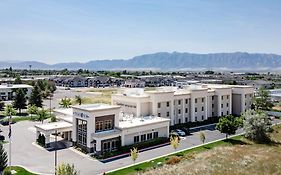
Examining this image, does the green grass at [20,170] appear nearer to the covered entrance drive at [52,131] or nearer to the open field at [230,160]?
the covered entrance drive at [52,131]

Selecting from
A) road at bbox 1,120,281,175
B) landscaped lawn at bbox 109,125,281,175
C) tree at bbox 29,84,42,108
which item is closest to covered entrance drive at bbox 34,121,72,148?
road at bbox 1,120,281,175

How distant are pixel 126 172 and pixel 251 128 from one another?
26.8 meters

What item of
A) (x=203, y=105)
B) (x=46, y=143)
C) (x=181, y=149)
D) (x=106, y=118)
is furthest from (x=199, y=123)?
(x=46, y=143)

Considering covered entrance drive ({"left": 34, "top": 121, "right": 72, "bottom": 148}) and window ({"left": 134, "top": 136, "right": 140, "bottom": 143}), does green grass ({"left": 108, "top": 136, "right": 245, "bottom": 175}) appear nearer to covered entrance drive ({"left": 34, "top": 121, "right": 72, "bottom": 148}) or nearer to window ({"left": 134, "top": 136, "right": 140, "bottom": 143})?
window ({"left": 134, "top": 136, "right": 140, "bottom": 143})

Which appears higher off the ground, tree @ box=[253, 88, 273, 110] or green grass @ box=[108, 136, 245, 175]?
tree @ box=[253, 88, 273, 110]

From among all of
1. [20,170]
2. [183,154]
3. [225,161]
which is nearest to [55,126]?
[20,170]

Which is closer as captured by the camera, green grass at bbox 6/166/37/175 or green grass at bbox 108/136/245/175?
green grass at bbox 6/166/37/175

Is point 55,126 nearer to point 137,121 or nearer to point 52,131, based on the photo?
point 52,131

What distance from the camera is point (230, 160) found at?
42906 mm

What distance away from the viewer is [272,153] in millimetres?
46781

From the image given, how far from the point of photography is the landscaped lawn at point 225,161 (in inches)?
1515

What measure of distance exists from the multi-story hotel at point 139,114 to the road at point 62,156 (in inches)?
113

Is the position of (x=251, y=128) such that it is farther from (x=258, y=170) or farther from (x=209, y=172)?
(x=209, y=172)

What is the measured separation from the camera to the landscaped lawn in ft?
126
